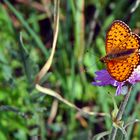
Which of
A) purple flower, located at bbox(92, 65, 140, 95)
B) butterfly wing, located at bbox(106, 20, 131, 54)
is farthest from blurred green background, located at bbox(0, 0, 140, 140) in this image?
butterfly wing, located at bbox(106, 20, 131, 54)

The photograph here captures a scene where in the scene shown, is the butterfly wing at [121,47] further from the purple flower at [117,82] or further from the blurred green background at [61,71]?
the blurred green background at [61,71]

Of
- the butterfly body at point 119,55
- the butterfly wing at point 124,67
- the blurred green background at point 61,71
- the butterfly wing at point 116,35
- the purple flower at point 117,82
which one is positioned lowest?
the blurred green background at point 61,71

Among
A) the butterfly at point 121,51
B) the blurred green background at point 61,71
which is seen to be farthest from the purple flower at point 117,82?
the blurred green background at point 61,71

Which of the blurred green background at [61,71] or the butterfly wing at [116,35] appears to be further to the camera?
the blurred green background at [61,71]

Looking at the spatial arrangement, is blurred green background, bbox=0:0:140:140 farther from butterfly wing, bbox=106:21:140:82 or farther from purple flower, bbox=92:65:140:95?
butterfly wing, bbox=106:21:140:82

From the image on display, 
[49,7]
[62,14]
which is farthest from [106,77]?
[62,14]

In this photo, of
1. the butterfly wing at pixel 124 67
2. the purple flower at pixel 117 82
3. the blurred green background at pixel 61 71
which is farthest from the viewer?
the blurred green background at pixel 61 71

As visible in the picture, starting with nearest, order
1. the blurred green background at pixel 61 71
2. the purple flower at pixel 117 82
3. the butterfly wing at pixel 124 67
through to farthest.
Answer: the butterfly wing at pixel 124 67, the purple flower at pixel 117 82, the blurred green background at pixel 61 71
